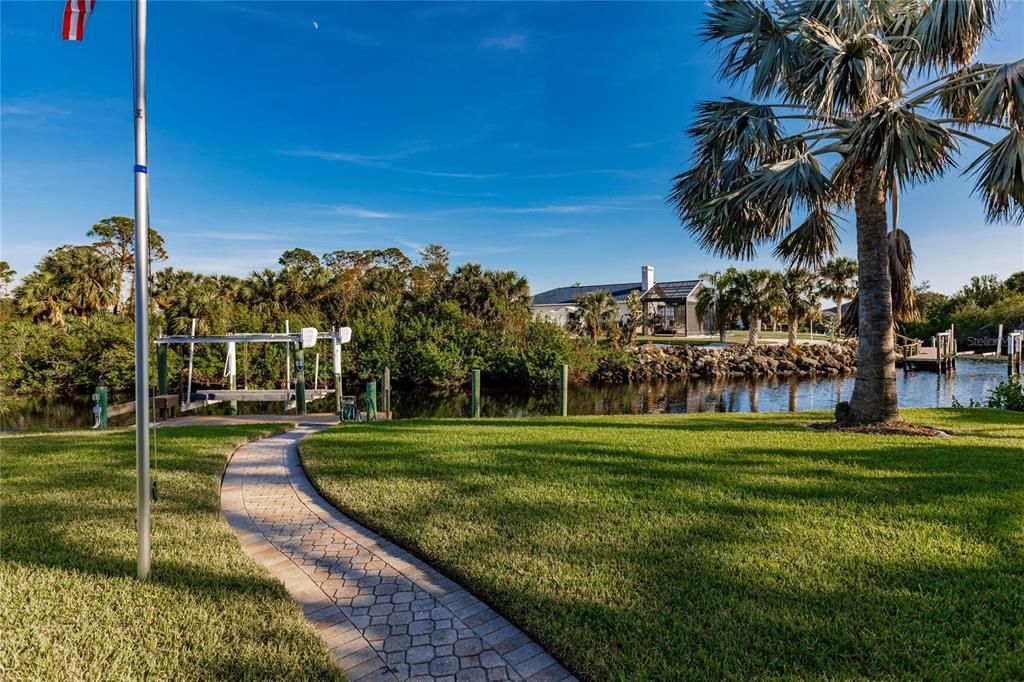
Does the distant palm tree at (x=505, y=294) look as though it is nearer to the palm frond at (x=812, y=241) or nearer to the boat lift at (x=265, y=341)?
the boat lift at (x=265, y=341)

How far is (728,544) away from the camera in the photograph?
3.54m

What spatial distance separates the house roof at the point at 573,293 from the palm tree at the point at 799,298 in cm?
1407

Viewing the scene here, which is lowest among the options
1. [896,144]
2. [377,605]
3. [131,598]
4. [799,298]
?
[377,605]

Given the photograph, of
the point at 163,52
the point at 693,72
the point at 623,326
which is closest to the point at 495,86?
the point at 693,72

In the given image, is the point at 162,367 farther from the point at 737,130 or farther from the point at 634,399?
the point at 634,399

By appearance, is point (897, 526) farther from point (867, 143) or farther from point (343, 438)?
point (343, 438)

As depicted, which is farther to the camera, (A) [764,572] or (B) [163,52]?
(B) [163,52]

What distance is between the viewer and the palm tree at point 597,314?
29.6 metres

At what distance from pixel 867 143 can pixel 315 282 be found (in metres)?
24.5

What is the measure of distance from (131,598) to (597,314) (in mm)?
27975

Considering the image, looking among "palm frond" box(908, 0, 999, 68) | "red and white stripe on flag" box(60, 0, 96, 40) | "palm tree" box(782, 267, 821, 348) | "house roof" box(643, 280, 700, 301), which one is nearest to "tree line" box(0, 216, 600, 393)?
"palm tree" box(782, 267, 821, 348)

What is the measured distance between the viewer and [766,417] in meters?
9.45

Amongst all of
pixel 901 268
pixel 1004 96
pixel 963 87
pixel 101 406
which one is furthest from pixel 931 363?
pixel 101 406

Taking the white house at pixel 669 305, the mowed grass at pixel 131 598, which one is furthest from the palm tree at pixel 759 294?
the mowed grass at pixel 131 598
